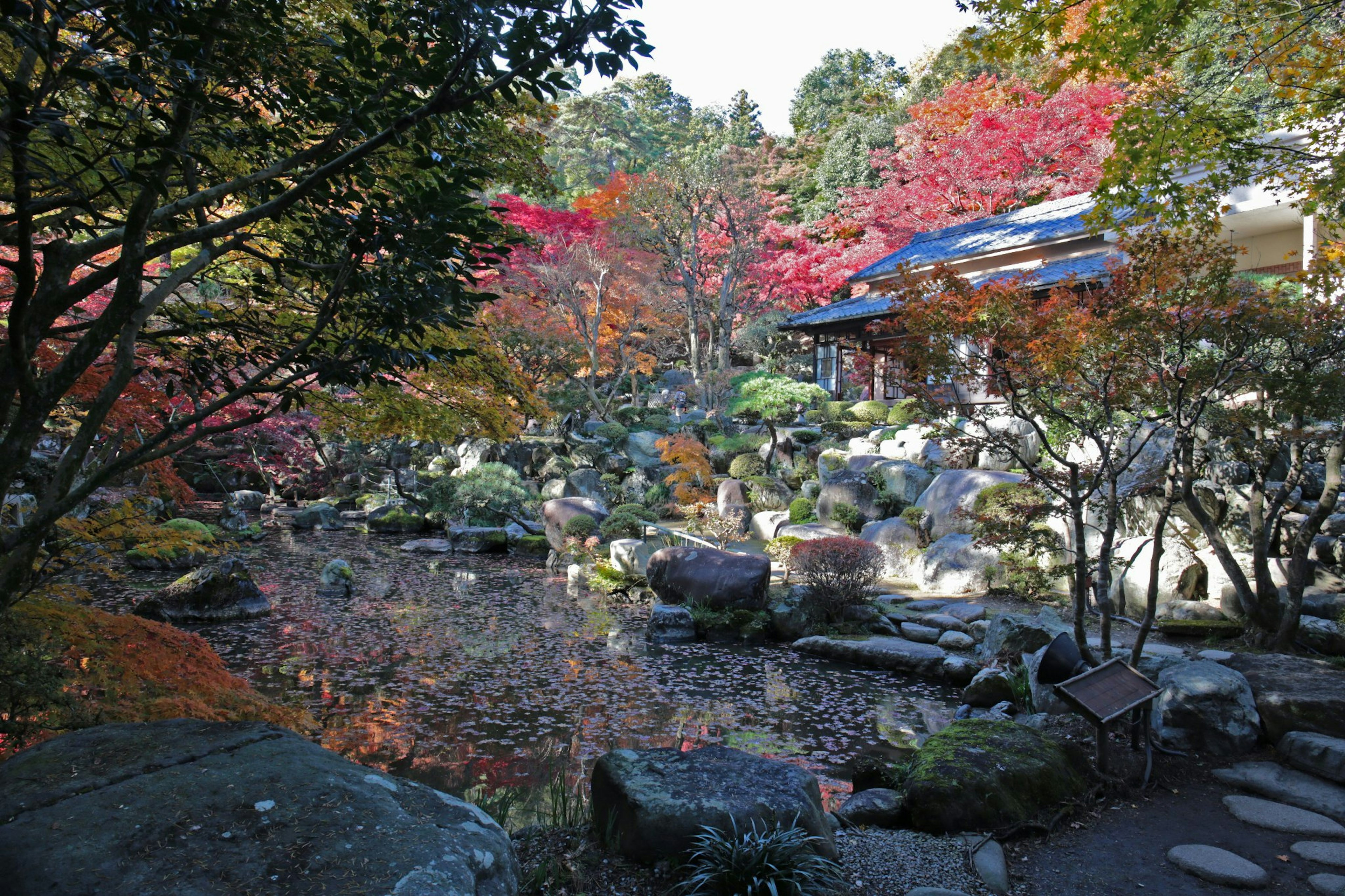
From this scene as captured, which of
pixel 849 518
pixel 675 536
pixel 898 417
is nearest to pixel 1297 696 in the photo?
pixel 849 518

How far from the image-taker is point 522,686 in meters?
8.12

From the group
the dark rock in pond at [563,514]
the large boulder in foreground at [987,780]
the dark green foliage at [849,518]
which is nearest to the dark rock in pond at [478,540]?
the dark rock in pond at [563,514]

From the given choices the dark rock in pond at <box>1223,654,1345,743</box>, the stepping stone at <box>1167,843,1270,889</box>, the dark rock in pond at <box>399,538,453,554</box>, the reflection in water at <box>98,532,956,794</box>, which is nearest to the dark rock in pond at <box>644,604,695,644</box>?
the reflection in water at <box>98,532,956,794</box>

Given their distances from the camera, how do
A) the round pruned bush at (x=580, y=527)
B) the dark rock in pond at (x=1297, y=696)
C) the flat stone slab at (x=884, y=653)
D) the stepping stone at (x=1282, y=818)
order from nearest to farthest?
1. the stepping stone at (x=1282, y=818)
2. the dark rock in pond at (x=1297, y=696)
3. the flat stone slab at (x=884, y=653)
4. the round pruned bush at (x=580, y=527)

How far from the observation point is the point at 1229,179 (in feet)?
21.7

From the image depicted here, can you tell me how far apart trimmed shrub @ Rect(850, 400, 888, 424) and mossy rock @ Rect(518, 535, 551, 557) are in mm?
9581

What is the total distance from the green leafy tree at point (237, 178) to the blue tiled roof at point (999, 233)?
1603 cm

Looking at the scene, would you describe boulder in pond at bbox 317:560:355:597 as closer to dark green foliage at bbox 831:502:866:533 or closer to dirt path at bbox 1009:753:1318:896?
dark green foliage at bbox 831:502:866:533

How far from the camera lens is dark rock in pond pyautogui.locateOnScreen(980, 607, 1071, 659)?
808 centimetres

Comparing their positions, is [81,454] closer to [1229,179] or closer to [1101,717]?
[1101,717]

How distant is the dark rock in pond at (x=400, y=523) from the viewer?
19.5 meters

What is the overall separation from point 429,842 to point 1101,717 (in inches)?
160

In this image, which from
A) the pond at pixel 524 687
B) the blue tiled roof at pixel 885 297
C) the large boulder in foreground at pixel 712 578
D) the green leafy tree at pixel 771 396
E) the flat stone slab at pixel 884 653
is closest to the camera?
the pond at pixel 524 687

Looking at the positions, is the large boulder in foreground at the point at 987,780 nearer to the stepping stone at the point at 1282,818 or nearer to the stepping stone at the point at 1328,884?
the stepping stone at the point at 1282,818
